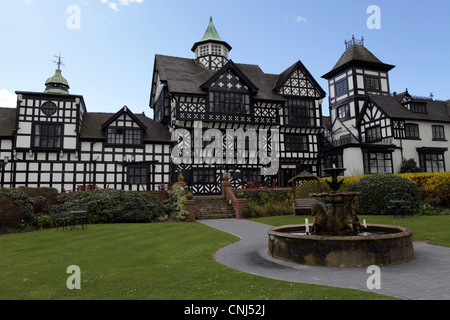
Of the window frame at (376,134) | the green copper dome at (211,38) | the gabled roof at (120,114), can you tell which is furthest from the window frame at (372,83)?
the gabled roof at (120,114)

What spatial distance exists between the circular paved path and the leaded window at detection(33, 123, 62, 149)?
22.0 meters

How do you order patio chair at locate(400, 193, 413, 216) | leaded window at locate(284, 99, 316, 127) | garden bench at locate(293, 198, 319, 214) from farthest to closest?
leaded window at locate(284, 99, 316, 127) < garden bench at locate(293, 198, 319, 214) < patio chair at locate(400, 193, 413, 216)

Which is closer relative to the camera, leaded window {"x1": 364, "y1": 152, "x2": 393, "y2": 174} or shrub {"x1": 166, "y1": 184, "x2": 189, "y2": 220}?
shrub {"x1": 166, "y1": 184, "x2": 189, "y2": 220}

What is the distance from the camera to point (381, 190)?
1811 centimetres

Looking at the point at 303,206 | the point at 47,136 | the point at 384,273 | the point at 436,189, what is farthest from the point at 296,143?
the point at 384,273

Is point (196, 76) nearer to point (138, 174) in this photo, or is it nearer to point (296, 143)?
point (138, 174)

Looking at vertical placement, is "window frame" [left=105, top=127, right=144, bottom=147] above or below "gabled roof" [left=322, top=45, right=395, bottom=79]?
below

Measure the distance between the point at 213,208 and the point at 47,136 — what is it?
1567 centimetres

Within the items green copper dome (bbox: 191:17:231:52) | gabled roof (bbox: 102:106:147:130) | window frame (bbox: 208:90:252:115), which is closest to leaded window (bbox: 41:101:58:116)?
gabled roof (bbox: 102:106:147:130)

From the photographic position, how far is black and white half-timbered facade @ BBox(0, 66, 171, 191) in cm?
2475

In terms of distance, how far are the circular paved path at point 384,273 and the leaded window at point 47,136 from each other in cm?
2200

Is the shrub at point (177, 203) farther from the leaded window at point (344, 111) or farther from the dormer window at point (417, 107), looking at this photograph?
the dormer window at point (417, 107)

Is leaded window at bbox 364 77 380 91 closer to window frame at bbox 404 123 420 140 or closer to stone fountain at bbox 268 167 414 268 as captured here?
window frame at bbox 404 123 420 140
